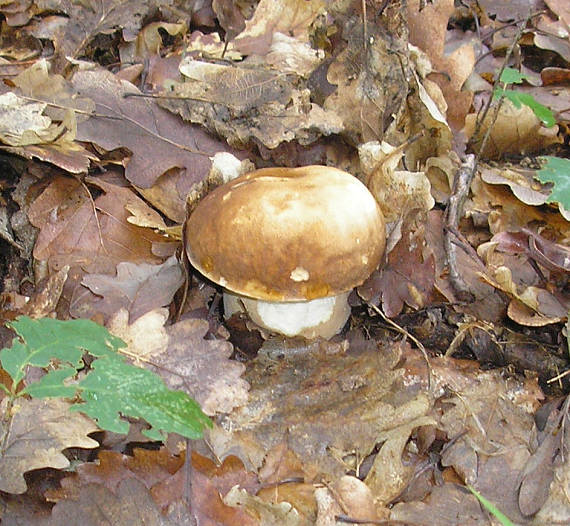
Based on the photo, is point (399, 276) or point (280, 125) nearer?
point (399, 276)

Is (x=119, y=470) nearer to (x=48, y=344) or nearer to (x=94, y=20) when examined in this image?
(x=48, y=344)

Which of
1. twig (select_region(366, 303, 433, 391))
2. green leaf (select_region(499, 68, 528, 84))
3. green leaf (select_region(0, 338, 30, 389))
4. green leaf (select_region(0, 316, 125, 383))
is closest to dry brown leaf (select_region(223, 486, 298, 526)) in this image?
green leaf (select_region(0, 316, 125, 383))

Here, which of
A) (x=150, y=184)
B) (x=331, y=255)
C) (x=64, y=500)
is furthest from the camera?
(x=150, y=184)

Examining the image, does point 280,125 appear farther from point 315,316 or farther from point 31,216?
point 31,216

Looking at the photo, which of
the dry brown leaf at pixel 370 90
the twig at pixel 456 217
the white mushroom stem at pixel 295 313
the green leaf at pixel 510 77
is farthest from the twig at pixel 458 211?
the white mushroom stem at pixel 295 313

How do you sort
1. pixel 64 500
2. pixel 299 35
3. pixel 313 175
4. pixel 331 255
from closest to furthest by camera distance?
pixel 64 500, pixel 331 255, pixel 313 175, pixel 299 35

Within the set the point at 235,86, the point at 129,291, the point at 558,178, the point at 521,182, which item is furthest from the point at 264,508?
the point at 521,182

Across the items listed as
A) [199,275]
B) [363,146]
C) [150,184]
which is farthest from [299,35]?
[199,275]
